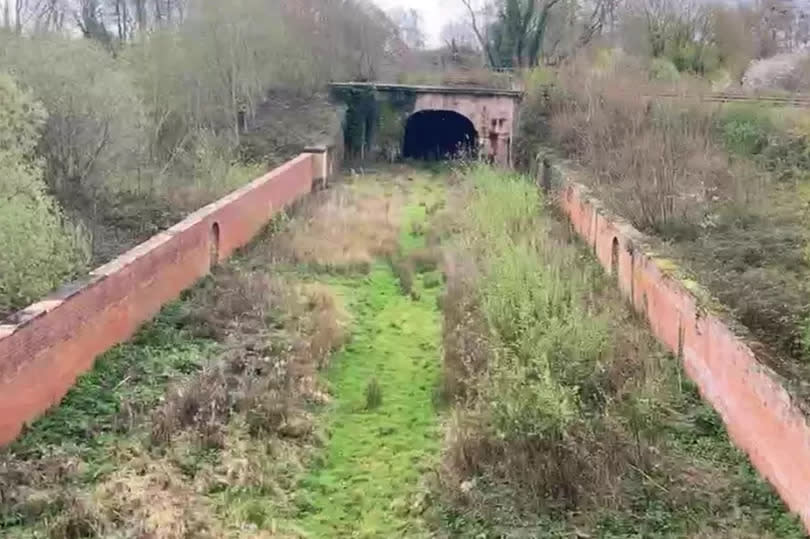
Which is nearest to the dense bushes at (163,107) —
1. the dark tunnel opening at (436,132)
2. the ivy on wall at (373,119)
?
the ivy on wall at (373,119)

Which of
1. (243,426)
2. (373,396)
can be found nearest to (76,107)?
(373,396)

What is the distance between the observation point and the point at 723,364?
27.6ft

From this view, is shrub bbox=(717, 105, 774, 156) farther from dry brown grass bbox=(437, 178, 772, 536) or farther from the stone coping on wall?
dry brown grass bbox=(437, 178, 772, 536)

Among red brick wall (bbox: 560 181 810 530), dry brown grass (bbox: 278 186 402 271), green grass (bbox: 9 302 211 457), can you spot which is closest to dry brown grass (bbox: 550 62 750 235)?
red brick wall (bbox: 560 181 810 530)

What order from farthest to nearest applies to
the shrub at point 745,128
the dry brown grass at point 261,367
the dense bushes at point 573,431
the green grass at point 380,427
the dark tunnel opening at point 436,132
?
the dark tunnel opening at point 436,132
the shrub at point 745,128
the dry brown grass at point 261,367
the green grass at point 380,427
the dense bushes at point 573,431

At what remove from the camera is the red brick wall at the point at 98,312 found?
8.20m

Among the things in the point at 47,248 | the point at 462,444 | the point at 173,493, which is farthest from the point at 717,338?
the point at 47,248

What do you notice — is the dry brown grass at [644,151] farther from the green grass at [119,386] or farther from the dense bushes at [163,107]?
the dense bushes at [163,107]

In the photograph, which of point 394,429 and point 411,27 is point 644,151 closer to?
point 394,429

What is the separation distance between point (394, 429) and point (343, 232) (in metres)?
8.74

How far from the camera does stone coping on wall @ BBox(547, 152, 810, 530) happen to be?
6816mm

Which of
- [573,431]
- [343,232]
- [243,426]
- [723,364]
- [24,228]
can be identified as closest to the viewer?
[573,431]

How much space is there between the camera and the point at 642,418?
8477mm

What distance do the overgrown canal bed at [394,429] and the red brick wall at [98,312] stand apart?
22 centimetres
